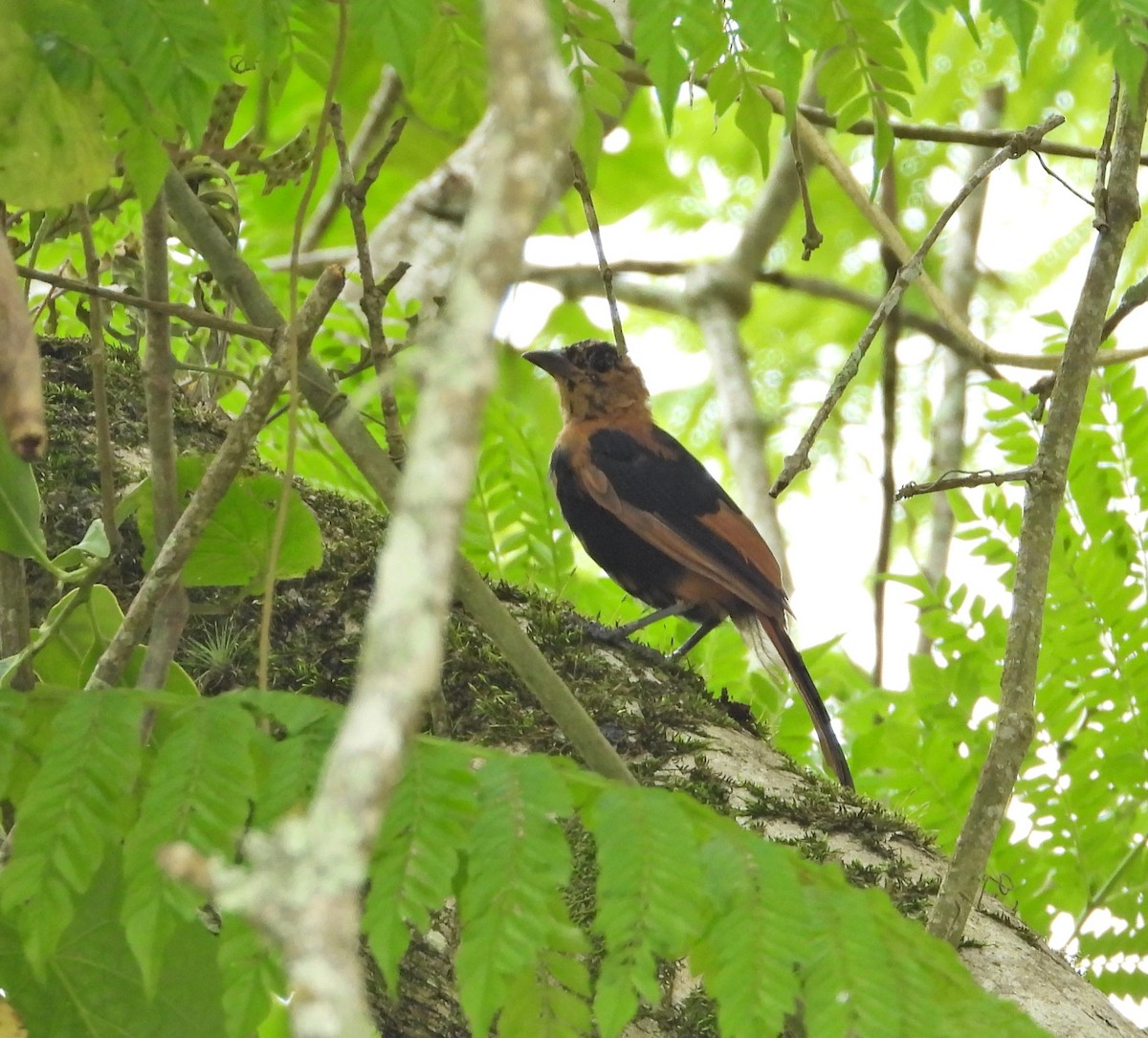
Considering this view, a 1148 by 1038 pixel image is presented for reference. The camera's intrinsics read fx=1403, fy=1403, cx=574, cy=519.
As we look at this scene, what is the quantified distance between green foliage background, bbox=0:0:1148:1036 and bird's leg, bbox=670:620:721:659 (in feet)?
0.43

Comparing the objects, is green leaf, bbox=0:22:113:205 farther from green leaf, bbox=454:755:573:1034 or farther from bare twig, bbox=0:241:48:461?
green leaf, bbox=454:755:573:1034

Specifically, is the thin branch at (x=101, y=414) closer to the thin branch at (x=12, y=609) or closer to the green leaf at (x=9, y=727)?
the thin branch at (x=12, y=609)

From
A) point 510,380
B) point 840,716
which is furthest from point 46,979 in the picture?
point 510,380

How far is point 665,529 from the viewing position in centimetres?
492

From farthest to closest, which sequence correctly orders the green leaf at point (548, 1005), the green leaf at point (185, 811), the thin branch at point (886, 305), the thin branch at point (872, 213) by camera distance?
the thin branch at point (872, 213), the thin branch at point (886, 305), the green leaf at point (548, 1005), the green leaf at point (185, 811)

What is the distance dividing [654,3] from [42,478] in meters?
1.66

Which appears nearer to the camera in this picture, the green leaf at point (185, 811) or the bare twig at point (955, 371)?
the green leaf at point (185, 811)

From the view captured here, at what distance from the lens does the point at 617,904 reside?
151 cm

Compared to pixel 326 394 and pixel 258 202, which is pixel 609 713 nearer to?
pixel 326 394

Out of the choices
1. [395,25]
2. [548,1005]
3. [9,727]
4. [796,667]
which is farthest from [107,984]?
[796,667]

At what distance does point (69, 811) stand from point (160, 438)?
75 cm

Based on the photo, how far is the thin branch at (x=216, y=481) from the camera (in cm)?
184

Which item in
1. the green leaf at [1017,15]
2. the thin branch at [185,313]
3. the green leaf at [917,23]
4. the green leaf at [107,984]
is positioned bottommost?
the green leaf at [107,984]

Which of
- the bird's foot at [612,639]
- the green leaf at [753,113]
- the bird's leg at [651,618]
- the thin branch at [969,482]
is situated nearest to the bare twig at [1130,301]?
the thin branch at [969,482]
